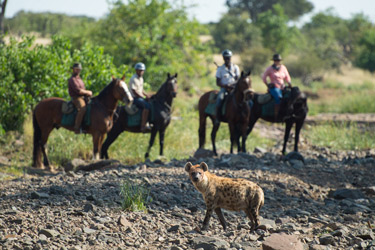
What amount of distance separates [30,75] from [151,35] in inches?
355

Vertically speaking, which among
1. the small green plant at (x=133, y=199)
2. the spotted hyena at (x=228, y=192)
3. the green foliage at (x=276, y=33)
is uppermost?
the green foliage at (x=276, y=33)

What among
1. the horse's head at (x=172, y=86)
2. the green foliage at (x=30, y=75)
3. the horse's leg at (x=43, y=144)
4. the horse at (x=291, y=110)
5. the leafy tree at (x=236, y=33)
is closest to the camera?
the horse's leg at (x=43, y=144)

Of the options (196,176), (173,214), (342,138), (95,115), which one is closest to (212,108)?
(95,115)

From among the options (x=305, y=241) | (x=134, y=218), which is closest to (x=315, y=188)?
(x=305, y=241)

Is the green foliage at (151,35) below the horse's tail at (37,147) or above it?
above

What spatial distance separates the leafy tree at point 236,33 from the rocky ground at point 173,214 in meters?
43.3

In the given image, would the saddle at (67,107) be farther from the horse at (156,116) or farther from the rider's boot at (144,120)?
the rider's boot at (144,120)

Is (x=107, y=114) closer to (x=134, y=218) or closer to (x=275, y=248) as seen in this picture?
(x=134, y=218)

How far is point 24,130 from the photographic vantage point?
15789 millimetres

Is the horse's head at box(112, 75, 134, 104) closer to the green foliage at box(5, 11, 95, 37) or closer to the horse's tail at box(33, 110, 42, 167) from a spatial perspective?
the horse's tail at box(33, 110, 42, 167)

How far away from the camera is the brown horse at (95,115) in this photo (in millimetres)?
12562

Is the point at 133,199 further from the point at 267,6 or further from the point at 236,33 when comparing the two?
the point at 267,6

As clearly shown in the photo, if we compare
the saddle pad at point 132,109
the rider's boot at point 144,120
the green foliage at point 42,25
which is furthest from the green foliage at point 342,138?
the green foliage at point 42,25

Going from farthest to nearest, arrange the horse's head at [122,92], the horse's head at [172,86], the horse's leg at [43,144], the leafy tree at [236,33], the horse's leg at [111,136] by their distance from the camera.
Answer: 1. the leafy tree at [236,33]
2. the horse's leg at [111,136]
3. the horse's head at [172,86]
4. the horse's leg at [43,144]
5. the horse's head at [122,92]
